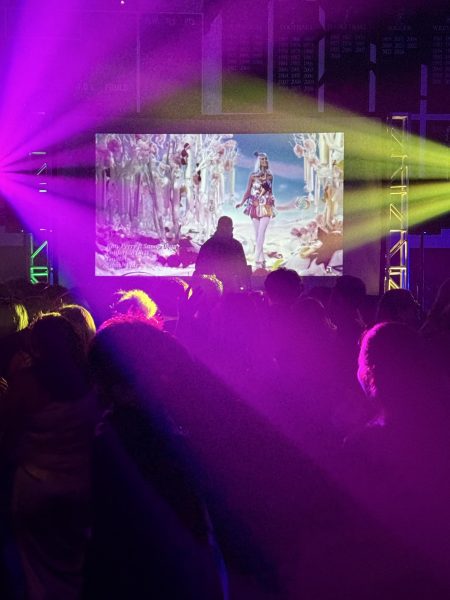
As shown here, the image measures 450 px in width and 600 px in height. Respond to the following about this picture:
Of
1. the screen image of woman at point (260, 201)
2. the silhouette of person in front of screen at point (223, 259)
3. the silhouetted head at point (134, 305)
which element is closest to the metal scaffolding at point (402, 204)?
the screen image of woman at point (260, 201)

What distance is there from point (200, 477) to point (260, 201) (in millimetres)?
9917

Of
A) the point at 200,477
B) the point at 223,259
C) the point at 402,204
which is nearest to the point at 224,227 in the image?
the point at 223,259

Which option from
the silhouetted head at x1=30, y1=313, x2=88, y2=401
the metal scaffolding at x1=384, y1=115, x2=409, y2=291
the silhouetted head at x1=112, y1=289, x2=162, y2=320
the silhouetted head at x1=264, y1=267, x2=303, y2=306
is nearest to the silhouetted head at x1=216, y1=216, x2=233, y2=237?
the metal scaffolding at x1=384, y1=115, x2=409, y2=291

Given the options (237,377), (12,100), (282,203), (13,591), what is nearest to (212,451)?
(13,591)

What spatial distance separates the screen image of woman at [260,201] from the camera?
1152cm

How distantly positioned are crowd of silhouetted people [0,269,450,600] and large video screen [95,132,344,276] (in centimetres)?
800

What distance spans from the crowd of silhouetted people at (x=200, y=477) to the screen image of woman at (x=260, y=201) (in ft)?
26.3

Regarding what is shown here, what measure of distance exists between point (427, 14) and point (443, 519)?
9.82m

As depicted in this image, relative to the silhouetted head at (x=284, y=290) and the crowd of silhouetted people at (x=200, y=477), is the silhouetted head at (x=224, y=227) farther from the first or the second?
the crowd of silhouetted people at (x=200, y=477)

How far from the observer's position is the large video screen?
1153 centimetres

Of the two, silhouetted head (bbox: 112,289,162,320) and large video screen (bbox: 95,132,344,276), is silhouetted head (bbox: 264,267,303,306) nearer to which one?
silhouetted head (bbox: 112,289,162,320)

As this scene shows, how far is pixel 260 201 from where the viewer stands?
11.6 metres

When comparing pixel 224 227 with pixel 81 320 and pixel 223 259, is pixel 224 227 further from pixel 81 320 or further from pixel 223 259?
pixel 81 320

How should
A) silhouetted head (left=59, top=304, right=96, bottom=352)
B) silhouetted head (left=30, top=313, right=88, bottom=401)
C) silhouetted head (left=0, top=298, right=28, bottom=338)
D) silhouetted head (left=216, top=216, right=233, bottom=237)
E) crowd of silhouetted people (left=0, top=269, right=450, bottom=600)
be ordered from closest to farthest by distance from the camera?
crowd of silhouetted people (left=0, top=269, right=450, bottom=600), silhouetted head (left=30, top=313, right=88, bottom=401), silhouetted head (left=59, top=304, right=96, bottom=352), silhouetted head (left=0, top=298, right=28, bottom=338), silhouetted head (left=216, top=216, right=233, bottom=237)
